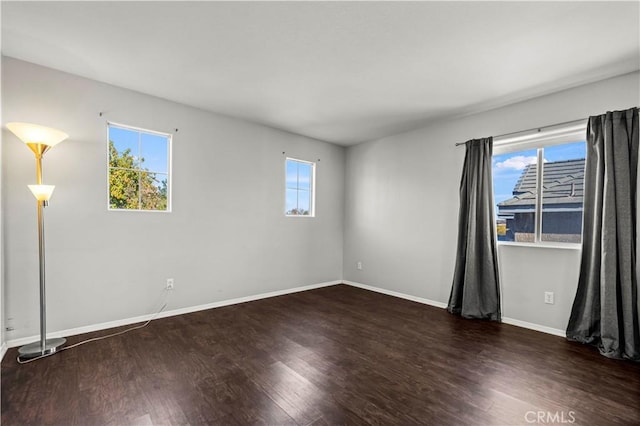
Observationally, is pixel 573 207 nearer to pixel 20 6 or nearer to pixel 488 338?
pixel 488 338

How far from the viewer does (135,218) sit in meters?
3.21

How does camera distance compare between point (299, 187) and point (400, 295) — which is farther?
point (299, 187)

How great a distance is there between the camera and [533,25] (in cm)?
204

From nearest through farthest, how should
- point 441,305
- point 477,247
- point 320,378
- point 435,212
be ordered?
1. point 320,378
2. point 477,247
3. point 441,305
4. point 435,212

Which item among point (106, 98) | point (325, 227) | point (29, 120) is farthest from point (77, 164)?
point (325, 227)

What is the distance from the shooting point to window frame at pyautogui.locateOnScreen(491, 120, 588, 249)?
9.80 feet

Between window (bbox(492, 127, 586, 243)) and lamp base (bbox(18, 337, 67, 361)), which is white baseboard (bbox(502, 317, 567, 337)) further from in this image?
lamp base (bbox(18, 337, 67, 361))

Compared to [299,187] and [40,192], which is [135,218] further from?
[299,187]

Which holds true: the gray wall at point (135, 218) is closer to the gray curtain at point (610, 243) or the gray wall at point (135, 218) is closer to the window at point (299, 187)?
the window at point (299, 187)

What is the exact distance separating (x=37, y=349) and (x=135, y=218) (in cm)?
140

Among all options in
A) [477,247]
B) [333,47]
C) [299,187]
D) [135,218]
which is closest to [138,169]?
[135,218]

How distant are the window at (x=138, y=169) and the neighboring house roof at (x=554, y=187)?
425cm

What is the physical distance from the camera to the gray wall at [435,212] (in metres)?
2.98

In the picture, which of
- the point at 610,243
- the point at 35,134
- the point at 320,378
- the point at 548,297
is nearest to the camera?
the point at 320,378
